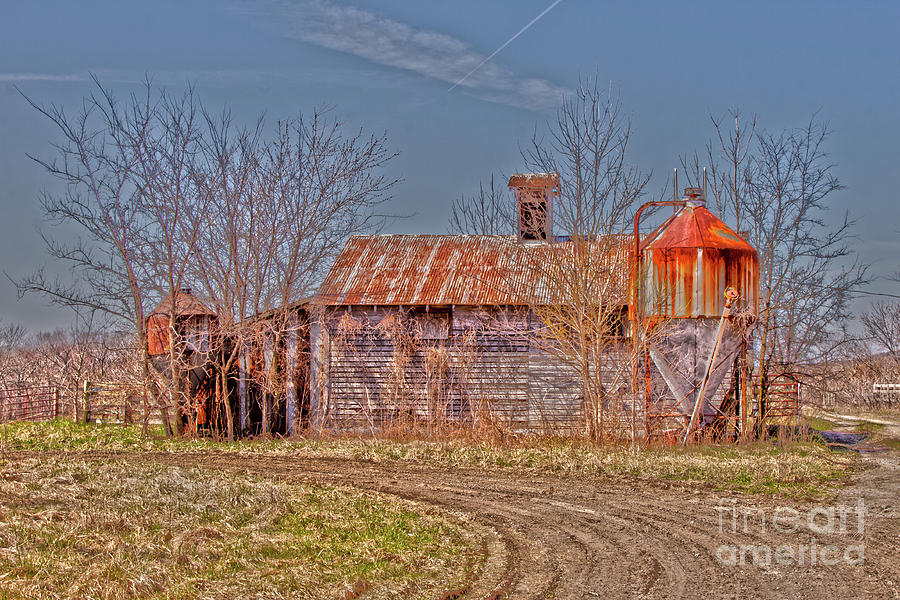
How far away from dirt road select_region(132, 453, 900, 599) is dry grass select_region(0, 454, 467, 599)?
67 centimetres

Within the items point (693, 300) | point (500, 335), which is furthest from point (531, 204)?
point (693, 300)

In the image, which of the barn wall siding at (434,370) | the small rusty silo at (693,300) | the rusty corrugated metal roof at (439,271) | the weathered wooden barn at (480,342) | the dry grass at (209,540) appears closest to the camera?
the dry grass at (209,540)

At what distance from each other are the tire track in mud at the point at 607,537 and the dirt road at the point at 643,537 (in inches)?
0.5

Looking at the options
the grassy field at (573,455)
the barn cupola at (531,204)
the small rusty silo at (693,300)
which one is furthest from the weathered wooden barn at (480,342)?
the grassy field at (573,455)

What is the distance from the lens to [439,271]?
73.2ft

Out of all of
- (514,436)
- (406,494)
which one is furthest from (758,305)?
(406,494)

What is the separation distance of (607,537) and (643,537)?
364mm

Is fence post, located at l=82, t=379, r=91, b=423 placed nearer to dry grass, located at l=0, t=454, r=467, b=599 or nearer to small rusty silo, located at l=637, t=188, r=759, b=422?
dry grass, located at l=0, t=454, r=467, b=599

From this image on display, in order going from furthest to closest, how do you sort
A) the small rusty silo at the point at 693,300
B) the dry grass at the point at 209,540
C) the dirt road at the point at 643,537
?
the small rusty silo at the point at 693,300
the dirt road at the point at 643,537
the dry grass at the point at 209,540

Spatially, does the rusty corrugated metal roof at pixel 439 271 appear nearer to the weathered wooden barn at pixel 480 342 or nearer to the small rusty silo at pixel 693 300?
the weathered wooden barn at pixel 480 342

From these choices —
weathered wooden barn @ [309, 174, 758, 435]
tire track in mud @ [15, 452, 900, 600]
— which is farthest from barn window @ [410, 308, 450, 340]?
tire track in mud @ [15, 452, 900, 600]

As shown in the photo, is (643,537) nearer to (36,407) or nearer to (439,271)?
(439,271)

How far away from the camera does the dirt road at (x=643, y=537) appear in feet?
23.0

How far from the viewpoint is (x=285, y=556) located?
8.02 m
